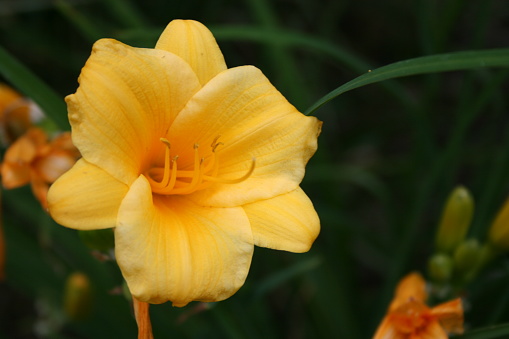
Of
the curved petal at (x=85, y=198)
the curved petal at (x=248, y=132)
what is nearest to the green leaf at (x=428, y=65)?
the curved petal at (x=248, y=132)

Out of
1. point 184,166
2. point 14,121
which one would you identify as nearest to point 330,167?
point 184,166

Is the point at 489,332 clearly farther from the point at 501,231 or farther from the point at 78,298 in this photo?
the point at 78,298

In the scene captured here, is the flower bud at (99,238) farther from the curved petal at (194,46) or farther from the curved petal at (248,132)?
the curved petal at (194,46)

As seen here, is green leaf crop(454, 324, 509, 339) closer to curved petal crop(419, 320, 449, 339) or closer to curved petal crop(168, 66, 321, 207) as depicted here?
curved petal crop(419, 320, 449, 339)

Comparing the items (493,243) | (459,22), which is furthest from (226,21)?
(493,243)

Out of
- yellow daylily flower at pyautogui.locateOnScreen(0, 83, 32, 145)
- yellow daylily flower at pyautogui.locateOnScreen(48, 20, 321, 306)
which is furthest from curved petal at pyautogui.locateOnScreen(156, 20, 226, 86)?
yellow daylily flower at pyautogui.locateOnScreen(0, 83, 32, 145)

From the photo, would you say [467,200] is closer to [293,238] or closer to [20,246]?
[293,238]
